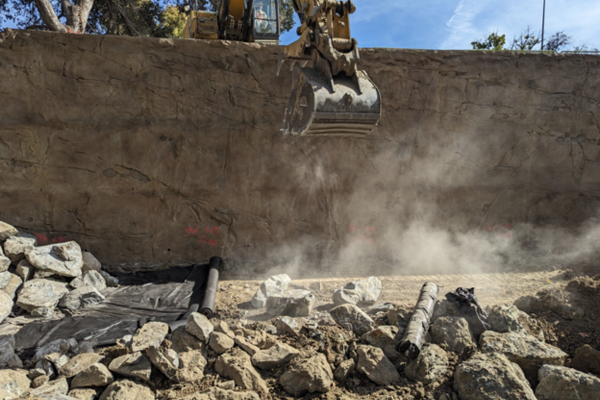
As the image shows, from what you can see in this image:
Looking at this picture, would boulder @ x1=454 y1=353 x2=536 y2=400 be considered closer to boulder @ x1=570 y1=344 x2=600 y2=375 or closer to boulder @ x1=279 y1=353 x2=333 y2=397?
boulder @ x1=570 y1=344 x2=600 y2=375

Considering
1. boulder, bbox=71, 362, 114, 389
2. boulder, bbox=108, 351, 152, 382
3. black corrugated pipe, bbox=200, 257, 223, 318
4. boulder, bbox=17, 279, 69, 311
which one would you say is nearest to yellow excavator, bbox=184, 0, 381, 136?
black corrugated pipe, bbox=200, 257, 223, 318

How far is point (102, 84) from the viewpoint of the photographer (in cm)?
553

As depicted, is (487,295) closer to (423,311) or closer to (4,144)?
(423,311)

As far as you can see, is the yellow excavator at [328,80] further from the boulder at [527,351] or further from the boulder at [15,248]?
the boulder at [15,248]

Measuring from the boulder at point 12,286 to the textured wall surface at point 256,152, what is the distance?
3.31 ft

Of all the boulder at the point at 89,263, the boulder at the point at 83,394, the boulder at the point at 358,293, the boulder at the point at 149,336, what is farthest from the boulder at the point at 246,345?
the boulder at the point at 89,263

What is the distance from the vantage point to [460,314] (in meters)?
4.18

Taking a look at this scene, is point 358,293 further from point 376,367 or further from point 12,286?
point 12,286

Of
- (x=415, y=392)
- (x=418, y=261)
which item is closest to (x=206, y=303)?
(x=415, y=392)

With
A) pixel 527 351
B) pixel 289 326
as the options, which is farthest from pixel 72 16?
pixel 527 351

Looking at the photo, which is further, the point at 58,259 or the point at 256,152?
the point at 256,152

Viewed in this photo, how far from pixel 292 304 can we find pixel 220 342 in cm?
109

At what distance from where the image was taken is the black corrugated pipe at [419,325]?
354cm

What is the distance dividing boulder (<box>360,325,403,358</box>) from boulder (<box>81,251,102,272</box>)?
11.8ft
